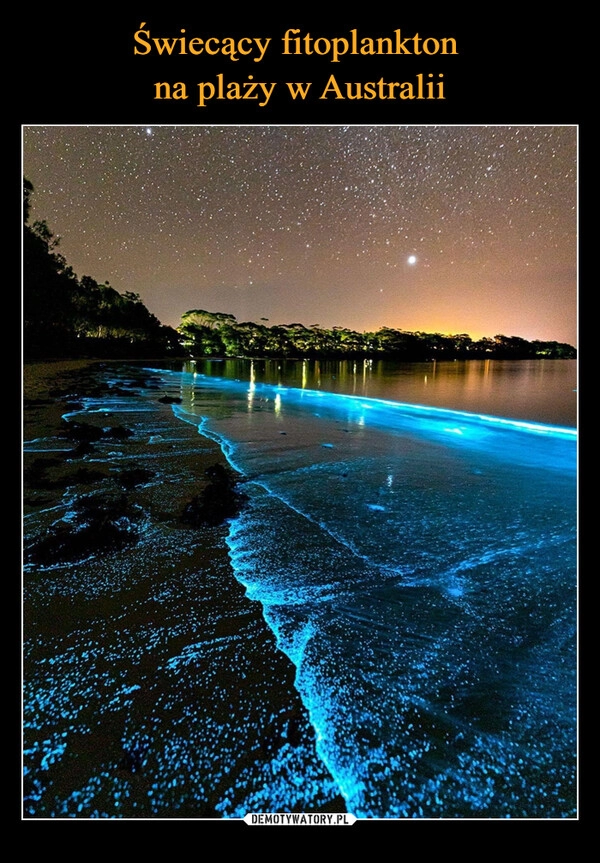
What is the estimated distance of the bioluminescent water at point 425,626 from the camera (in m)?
1.69

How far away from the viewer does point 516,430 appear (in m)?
13.5

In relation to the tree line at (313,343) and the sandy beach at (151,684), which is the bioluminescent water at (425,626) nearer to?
the sandy beach at (151,684)

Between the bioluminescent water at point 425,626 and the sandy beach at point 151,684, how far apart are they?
144mm

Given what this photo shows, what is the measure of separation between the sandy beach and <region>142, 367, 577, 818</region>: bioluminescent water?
144 millimetres

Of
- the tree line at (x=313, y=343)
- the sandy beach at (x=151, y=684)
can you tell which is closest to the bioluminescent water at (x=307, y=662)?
the sandy beach at (x=151, y=684)

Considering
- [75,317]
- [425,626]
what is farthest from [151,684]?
[75,317]

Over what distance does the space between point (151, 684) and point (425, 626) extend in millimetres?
1768

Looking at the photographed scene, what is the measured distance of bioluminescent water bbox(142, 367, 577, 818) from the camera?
169 centimetres

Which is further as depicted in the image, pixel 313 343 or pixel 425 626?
pixel 313 343

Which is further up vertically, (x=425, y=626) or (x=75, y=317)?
(x=75, y=317)

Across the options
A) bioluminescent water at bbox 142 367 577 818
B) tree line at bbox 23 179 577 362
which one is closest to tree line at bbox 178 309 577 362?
tree line at bbox 23 179 577 362

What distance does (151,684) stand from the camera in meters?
2.02

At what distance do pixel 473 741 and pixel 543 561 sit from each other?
7.47 feet

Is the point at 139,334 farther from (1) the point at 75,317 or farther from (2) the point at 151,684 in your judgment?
(2) the point at 151,684
